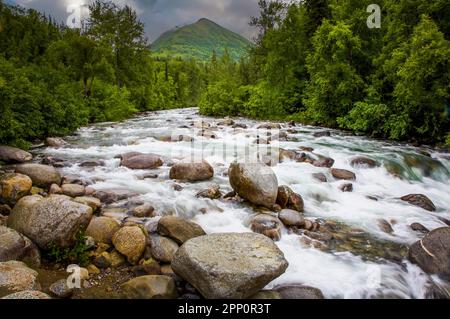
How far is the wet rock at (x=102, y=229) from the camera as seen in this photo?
579cm

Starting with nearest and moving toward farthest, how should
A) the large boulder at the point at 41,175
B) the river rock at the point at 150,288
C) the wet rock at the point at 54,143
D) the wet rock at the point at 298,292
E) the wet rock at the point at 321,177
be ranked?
the river rock at the point at 150,288
the wet rock at the point at 298,292
the large boulder at the point at 41,175
the wet rock at the point at 321,177
the wet rock at the point at 54,143

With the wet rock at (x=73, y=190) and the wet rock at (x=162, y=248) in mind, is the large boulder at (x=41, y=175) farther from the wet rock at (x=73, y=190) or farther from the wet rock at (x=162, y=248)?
the wet rock at (x=162, y=248)

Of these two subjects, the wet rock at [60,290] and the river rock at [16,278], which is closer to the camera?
the river rock at [16,278]

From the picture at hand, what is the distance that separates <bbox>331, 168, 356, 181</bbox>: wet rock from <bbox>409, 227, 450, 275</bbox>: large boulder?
454 centimetres

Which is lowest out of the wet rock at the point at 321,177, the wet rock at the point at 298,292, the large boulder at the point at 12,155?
the wet rock at the point at 298,292

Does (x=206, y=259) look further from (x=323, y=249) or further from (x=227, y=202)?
(x=227, y=202)

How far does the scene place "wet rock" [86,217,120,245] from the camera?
5793 millimetres

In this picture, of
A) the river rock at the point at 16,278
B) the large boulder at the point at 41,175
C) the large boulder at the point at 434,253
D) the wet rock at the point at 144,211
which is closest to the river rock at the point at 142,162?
the large boulder at the point at 41,175

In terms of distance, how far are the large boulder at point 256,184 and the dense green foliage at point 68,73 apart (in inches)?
337

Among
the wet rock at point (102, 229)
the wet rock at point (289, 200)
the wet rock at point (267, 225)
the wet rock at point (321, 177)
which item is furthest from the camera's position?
the wet rock at point (321, 177)

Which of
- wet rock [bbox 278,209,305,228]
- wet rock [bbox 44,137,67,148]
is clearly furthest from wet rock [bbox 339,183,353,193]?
wet rock [bbox 44,137,67,148]

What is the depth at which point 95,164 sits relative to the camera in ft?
35.3

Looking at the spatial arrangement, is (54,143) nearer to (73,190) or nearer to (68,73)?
(73,190)
